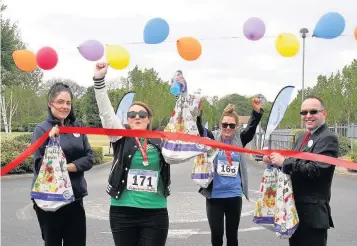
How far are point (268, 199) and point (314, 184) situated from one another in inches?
18.6

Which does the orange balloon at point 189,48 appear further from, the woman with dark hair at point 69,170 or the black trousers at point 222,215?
the black trousers at point 222,215

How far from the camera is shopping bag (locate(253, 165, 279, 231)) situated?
3.71 m

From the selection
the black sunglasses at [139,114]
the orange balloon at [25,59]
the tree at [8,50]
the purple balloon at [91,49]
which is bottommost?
the black sunglasses at [139,114]

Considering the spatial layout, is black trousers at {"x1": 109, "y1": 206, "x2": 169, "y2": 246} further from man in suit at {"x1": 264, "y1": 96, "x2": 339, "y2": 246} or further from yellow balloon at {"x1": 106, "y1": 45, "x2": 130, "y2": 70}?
yellow balloon at {"x1": 106, "y1": 45, "x2": 130, "y2": 70}

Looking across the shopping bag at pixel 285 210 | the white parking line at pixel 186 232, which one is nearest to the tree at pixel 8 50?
the white parking line at pixel 186 232

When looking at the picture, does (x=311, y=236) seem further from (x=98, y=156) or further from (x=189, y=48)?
(x=98, y=156)

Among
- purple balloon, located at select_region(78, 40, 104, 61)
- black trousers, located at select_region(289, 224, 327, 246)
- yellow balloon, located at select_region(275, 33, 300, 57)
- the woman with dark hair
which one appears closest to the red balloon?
purple balloon, located at select_region(78, 40, 104, 61)

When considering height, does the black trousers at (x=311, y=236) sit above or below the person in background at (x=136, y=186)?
below

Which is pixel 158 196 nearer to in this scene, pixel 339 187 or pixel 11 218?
pixel 11 218

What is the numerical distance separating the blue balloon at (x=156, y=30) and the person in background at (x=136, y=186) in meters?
0.97

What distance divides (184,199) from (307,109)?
6.48 meters

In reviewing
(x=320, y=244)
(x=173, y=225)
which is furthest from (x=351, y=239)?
(x=320, y=244)

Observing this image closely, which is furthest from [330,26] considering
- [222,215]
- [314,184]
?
[222,215]

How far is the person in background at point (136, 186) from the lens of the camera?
344cm
